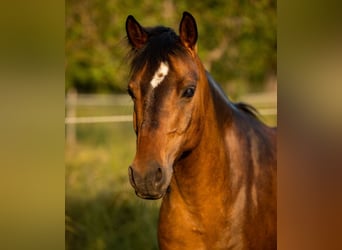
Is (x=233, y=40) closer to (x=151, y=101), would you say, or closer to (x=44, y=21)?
(x=151, y=101)

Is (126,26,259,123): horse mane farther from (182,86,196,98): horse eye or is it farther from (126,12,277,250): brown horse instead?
(182,86,196,98): horse eye

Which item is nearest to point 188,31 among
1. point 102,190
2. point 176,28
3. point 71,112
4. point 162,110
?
point 176,28

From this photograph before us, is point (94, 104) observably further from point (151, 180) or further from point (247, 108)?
point (247, 108)

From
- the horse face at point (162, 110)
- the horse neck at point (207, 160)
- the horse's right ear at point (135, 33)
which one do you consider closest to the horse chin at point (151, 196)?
the horse face at point (162, 110)

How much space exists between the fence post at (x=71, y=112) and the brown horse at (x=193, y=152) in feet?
0.79

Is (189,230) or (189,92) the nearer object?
(189,92)

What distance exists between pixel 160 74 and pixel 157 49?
0.10 m

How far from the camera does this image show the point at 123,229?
2.65m

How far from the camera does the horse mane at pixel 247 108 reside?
8.98 ft

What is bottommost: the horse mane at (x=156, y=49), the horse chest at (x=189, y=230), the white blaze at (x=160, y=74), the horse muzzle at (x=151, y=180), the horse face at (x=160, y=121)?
the horse chest at (x=189, y=230)

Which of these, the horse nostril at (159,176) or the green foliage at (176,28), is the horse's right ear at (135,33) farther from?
the horse nostril at (159,176)

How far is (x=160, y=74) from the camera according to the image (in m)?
2.39

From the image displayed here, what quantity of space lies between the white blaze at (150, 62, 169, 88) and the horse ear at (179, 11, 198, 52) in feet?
0.51

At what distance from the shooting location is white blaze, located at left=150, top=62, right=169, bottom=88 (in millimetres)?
2385
